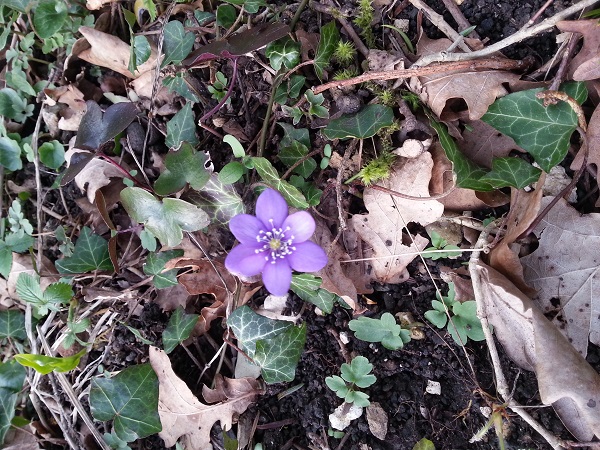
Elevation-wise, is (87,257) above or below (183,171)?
below

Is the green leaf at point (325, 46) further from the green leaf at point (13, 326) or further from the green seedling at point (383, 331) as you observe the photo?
the green leaf at point (13, 326)

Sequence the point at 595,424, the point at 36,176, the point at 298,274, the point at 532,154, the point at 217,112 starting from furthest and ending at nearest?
1. the point at 36,176
2. the point at 217,112
3. the point at 298,274
4. the point at 532,154
5. the point at 595,424

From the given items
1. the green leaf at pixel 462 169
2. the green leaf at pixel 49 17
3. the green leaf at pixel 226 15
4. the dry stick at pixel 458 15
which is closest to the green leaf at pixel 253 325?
the green leaf at pixel 462 169

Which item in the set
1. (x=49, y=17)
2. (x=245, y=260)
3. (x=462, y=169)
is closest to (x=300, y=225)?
(x=245, y=260)

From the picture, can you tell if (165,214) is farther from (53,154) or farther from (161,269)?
(53,154)

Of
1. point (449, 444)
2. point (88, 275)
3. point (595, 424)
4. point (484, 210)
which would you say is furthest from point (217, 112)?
point (595, 424)

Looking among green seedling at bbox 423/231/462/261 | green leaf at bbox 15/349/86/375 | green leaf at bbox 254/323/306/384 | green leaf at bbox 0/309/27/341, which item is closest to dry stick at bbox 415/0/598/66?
green seedling at bbox 423/231/462/261

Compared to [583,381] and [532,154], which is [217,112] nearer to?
[532,154]
